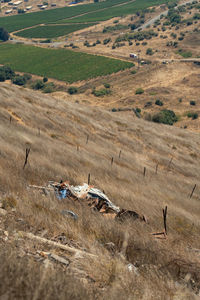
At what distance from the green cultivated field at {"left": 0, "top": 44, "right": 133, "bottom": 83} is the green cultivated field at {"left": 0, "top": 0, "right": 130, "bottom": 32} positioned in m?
46.9

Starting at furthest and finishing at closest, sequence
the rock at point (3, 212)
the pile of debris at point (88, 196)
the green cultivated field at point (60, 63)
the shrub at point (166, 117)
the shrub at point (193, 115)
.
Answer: the green cultivated field at point (60, 63), the shrub at point (193, 115), the shrub at point (166, 117), the pile of debris at point (88, 196), the rock at point (3, 212)

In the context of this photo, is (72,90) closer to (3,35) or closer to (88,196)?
(88,196)

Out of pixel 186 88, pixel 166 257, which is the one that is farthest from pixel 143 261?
pixel 186 88

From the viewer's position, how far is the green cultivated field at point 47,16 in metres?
149

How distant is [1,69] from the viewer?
3396 inches

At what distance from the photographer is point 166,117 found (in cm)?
5584

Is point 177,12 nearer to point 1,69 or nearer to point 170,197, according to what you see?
point 1,69

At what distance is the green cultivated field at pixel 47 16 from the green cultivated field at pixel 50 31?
10.4 m

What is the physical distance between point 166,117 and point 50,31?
338 feet

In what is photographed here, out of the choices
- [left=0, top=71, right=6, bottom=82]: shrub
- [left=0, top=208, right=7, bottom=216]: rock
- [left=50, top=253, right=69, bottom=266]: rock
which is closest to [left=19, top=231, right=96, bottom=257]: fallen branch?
[left=50, top=253, right=69, bottom=266]: rock

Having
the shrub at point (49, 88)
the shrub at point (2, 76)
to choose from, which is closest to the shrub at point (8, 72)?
the shrub at point (2, 76)

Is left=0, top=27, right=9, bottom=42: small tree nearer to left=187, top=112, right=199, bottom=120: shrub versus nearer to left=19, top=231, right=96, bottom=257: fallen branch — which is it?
left=187, top=112, right=199, bottom=120: shrub

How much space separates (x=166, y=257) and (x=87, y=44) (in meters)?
115

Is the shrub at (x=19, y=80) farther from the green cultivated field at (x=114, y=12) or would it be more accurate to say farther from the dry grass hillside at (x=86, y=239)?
the green cultivated field at (x=114, y=12)
